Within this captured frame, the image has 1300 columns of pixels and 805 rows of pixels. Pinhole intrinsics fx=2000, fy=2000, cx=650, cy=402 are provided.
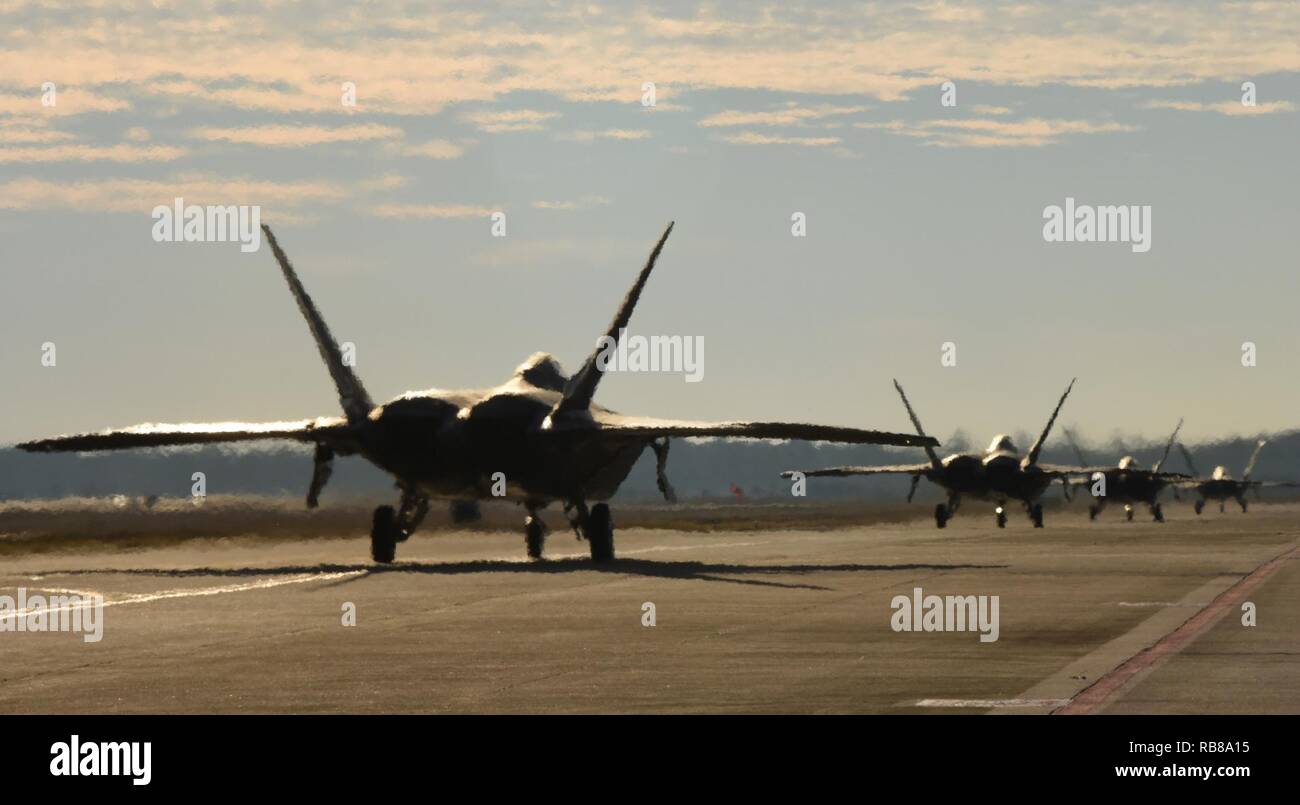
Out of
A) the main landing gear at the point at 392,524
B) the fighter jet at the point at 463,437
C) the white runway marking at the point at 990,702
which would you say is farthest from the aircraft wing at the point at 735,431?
the white runway marking at the point at 990,702

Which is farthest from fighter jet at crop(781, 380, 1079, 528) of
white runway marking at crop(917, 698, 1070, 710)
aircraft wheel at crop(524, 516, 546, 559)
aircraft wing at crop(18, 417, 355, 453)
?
white runway marking at crop(917, 698, 1070, 710)

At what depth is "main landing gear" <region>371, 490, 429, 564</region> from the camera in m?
39.8

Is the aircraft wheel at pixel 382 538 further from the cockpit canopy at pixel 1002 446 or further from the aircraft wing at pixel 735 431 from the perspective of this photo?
the cockpit canopy at pixel 1002 446

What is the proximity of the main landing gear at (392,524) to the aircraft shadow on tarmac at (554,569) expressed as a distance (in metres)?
0.39

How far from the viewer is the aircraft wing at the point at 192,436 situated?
125ft

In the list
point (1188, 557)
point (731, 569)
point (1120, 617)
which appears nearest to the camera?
point (1120, 617)

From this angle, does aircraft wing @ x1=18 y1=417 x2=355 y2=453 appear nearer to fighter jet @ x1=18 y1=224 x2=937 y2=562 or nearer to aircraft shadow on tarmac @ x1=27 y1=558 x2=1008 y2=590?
fighter jet @ x1=18 y1=224 x2=937 y2=562

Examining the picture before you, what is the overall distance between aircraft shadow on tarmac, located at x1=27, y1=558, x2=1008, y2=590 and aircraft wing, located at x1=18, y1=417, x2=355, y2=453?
2427 millimetres

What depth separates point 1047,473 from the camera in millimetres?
79812
